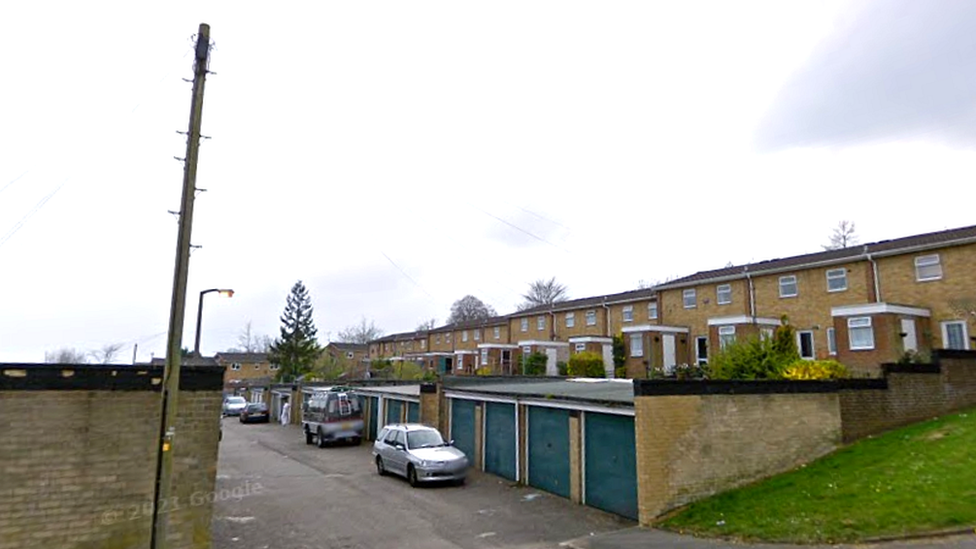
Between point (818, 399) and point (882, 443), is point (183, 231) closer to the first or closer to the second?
point (818, 399)

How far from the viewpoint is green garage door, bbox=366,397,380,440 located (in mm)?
29341

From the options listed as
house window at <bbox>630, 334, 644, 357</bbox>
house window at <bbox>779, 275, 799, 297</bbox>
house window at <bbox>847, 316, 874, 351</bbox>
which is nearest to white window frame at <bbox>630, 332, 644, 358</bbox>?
house window at <bbox>630, 334, 644, 357</bbox>

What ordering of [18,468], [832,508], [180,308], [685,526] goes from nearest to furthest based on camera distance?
[18,468] < [180,308] < [832,508] < [685,526]

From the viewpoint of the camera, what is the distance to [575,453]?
1520 cm

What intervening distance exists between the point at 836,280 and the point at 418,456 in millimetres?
23414

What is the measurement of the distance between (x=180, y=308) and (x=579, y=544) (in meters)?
7.76

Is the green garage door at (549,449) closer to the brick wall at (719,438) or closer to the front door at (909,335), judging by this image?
the brick wall at (719,438)

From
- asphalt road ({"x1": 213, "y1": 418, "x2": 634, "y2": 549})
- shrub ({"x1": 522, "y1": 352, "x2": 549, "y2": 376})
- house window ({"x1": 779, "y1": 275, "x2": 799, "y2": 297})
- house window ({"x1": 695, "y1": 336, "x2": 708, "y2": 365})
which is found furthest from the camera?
shrub ({"x1": 522, "y1": 352, "x2": 549, "y2": 376})

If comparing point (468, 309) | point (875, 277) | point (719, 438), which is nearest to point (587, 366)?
point (875, 277)

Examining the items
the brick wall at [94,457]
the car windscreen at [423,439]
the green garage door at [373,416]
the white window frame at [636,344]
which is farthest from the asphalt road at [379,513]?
the white window frame at [636,344]

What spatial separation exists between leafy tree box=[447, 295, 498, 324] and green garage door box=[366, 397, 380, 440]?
67494mm

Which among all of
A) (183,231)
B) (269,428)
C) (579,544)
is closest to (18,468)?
(183,231)

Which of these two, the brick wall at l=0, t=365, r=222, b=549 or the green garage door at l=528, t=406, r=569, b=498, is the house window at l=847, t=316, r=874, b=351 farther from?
the brick wall at l=0, t=365, r=222, b=549

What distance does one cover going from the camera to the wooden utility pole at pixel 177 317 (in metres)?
8.14
